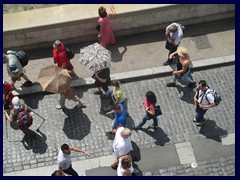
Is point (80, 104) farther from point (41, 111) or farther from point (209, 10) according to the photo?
point (209, 10)

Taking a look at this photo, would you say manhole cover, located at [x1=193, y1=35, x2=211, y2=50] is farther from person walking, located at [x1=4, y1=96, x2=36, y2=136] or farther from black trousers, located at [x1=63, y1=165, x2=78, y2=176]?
person walking, located at [x1=4, y1=96, x2=36, y2=136]

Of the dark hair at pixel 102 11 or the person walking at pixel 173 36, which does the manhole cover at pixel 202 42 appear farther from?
the dark hair at pixel 102 11

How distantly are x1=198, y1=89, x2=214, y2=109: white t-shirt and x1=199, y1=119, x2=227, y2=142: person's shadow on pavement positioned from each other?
1244mm

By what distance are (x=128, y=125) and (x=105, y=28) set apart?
2.91m

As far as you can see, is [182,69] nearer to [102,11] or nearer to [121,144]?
[102,11]

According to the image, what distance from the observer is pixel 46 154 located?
1059 cm

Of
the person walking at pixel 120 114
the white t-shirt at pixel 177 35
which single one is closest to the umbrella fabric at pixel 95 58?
the person walking at pixel 120 114

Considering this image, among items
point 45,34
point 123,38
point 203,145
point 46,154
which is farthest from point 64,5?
point 203,145

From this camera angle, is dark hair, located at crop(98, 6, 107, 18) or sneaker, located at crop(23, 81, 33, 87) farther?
sneaker, located at crop(23, 81, 33, 87)

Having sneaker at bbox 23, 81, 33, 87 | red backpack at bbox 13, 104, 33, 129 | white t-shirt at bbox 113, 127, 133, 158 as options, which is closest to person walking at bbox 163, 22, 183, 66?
white t-shirt at bbox 113, 127, 133, 158

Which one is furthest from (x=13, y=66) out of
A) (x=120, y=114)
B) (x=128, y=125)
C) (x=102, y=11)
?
(x=128, y=125)

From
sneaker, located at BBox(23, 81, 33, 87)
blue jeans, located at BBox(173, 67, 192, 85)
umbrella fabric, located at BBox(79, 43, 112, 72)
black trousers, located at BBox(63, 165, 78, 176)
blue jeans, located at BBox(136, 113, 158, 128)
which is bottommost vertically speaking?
black trousers, located at BBox(63, 165, 78, 176)

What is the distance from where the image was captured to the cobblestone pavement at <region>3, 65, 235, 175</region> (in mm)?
10547
